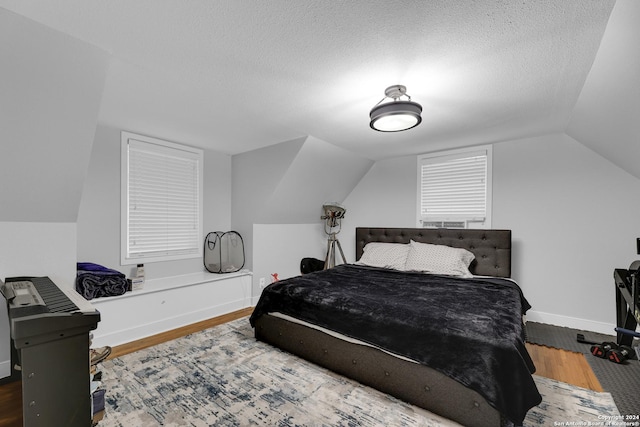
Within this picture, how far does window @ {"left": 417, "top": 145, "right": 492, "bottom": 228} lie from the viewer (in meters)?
3.59

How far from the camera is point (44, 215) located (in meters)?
2.31

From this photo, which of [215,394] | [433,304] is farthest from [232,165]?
[433,304]

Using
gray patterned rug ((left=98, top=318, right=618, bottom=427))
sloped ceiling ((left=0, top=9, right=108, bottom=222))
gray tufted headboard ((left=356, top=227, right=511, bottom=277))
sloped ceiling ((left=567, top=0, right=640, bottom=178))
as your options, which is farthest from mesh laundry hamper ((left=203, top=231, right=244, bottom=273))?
sloped ceiling ((left=567, top=0, right=640, bottom=178))

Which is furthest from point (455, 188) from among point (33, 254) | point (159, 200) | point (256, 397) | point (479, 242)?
point (33, 254)

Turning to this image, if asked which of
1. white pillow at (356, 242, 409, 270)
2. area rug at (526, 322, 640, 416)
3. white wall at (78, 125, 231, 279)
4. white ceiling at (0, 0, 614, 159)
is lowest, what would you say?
area rug at (526, 322, 640, 416)

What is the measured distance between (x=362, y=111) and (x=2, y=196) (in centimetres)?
284

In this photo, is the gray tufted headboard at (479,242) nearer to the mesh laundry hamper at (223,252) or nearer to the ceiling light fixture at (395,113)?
the ceiling light fixture at (395,113)

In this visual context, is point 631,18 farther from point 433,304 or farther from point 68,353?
point 68,353

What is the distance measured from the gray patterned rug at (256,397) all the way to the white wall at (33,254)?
781mm

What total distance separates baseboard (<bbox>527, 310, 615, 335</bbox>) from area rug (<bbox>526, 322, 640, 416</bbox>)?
0.05m

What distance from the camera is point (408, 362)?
185 cm

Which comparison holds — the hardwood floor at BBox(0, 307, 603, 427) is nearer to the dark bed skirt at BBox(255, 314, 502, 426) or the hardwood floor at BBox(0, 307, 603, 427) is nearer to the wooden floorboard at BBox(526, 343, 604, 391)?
the wooden floorboard at BBox(526, 343, 604, 391)

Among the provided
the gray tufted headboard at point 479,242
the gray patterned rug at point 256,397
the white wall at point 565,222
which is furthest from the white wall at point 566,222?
the gray patterned rug at point 256,397

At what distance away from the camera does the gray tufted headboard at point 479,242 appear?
3260 mm
